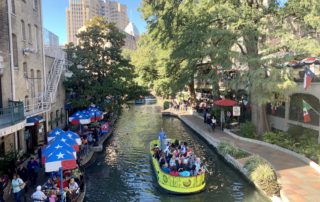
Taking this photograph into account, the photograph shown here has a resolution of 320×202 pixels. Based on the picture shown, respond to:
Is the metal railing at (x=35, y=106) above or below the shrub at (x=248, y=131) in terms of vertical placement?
above

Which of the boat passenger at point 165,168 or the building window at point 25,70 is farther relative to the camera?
the building window at point 25,70

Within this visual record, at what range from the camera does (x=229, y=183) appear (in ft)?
61.0

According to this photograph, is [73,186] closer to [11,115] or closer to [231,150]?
[11,115]

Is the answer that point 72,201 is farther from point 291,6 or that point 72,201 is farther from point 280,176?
point 291,6

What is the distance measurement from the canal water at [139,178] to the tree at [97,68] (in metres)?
4.83

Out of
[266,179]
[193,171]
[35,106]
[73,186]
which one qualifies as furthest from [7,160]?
[266,179]

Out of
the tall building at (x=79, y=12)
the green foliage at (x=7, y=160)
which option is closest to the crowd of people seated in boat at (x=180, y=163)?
the green foliage at (x=7, y=160)

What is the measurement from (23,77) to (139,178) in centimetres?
1083

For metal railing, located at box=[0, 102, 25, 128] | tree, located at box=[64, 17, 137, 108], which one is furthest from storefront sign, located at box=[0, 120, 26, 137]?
tree, located at box=[64, 17, 137, 108]

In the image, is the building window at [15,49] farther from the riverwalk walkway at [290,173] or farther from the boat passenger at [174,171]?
the riverwalk walkway at [290,173]

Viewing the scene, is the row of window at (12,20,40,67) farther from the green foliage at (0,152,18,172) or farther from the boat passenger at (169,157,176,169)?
the boat passenger at (169,157,176,169)

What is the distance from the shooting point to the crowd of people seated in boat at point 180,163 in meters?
17.7

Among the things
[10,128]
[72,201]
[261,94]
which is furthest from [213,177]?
[10,128]

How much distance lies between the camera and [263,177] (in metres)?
16.3
